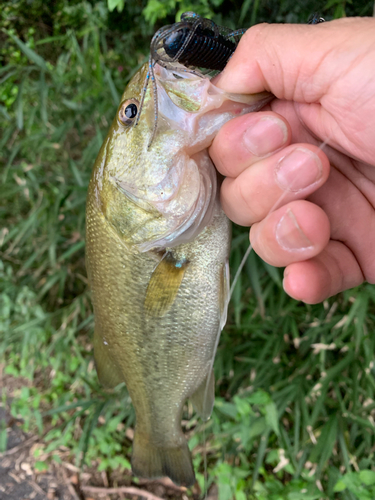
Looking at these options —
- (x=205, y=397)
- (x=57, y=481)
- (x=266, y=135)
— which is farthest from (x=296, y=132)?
(x=57, y=481)

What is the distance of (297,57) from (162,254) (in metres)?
0.71

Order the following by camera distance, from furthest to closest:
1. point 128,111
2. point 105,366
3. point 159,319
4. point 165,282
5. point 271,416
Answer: point 271,416, point 105,366, point 159,319, point 165,282, point 128,111

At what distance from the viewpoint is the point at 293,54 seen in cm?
87

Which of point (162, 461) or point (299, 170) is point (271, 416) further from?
point (299, 170)

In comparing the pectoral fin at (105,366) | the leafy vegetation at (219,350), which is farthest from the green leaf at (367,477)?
the pectoral fin at (105,366)

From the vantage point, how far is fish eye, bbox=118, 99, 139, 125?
983 millimetres

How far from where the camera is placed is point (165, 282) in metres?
1.14

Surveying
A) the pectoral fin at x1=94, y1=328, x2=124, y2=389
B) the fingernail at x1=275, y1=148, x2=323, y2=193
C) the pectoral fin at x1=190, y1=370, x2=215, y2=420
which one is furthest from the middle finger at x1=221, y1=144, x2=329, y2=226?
the pectoral fin at x1=94, y1=328, x2=124, y2=389

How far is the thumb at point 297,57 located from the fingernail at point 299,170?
0.20 metres

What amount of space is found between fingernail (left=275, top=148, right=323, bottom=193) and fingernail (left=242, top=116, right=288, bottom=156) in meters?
0.05

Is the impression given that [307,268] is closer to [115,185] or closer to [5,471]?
[115,185]

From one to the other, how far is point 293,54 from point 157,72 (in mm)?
371

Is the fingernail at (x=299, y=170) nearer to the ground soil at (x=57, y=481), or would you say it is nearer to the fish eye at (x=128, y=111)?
the fish eye at (x=128, y=111)

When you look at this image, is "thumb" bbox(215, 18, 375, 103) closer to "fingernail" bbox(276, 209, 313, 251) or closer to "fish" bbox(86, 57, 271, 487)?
"fish" bbox(86, 57, 271, 487)
